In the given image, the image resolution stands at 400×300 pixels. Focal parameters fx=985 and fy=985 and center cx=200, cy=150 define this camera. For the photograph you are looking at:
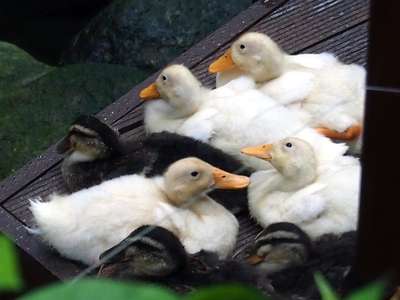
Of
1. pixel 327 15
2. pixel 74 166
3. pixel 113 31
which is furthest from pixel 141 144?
pixel 113 31

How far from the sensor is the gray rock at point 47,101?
4125 millimetres

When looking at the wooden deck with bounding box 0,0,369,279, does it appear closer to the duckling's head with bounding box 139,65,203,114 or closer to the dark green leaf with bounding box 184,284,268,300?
the duckling's head with bounding box 139,65,203,114

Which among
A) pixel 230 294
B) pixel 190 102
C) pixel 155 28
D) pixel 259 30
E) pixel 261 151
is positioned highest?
pixel 155 28

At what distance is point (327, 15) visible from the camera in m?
3.62

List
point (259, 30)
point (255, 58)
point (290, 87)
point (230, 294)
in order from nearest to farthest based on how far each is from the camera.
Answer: point (230, 294) → point (290, 87) → point (255, 58) → point (259, 30)

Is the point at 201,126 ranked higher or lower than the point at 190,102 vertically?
lower

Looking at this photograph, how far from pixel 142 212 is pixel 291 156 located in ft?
1.49

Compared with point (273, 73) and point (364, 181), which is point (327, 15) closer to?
point (273, 73)

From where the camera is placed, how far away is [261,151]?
277cm

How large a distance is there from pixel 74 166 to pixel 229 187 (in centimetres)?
52

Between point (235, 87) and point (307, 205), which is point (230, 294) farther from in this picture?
point (235, 87)

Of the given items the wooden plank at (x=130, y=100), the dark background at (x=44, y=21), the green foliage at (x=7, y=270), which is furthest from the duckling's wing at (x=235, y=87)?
the dark background at (x=44, y=21)

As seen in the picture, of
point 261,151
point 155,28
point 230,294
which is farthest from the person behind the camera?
point 155,28

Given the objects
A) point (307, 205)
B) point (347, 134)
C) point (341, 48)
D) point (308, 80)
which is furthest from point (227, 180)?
point (341, 48)
